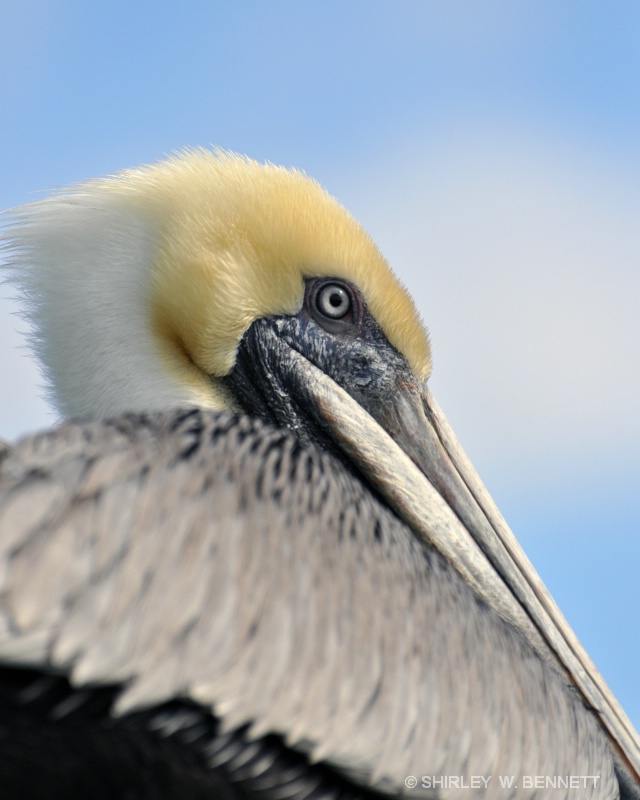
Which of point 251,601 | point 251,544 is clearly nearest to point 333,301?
point 251,544

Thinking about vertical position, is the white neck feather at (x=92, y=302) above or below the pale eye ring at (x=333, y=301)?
below

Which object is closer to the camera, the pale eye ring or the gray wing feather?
the gray wing feather

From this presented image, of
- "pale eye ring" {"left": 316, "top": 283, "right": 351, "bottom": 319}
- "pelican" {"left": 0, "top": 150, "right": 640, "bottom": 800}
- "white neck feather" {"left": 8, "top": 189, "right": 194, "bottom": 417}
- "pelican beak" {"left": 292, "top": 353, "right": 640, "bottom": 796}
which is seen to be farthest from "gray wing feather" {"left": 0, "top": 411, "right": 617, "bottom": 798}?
"pale eye ring" {"left": 316, "top": 283, "right": 351, "bottom": 319}

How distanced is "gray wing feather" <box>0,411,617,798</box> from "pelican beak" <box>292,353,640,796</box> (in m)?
0.81

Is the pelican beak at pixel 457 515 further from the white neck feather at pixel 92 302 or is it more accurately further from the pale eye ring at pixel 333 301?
the white neck feather at pixel 92 302

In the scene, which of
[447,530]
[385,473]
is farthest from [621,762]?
[385,473]

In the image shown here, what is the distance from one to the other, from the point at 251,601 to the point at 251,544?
15 centimetres

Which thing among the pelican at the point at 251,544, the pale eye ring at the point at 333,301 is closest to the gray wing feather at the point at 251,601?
the pelican at the point at 251,544

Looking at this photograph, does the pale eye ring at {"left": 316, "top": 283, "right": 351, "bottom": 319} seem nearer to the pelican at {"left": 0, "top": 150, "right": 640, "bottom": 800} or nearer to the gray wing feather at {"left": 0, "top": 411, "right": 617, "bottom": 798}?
the pelican at {"left": 0, "top": 150, "right": 640, "bottom": 800}

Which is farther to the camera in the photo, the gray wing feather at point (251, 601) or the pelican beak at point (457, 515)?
the pelican beak at point (457, 515)

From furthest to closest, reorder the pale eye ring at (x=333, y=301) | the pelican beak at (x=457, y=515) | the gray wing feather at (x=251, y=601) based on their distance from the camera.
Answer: the pale eye ring at (x=333, y=301) → the pelican beak at (x=457, y=515) → the gray wing feather at (x=251, y=601)

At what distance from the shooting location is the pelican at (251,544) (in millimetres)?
2389

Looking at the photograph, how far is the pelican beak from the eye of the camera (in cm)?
409

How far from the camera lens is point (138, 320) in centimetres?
424
